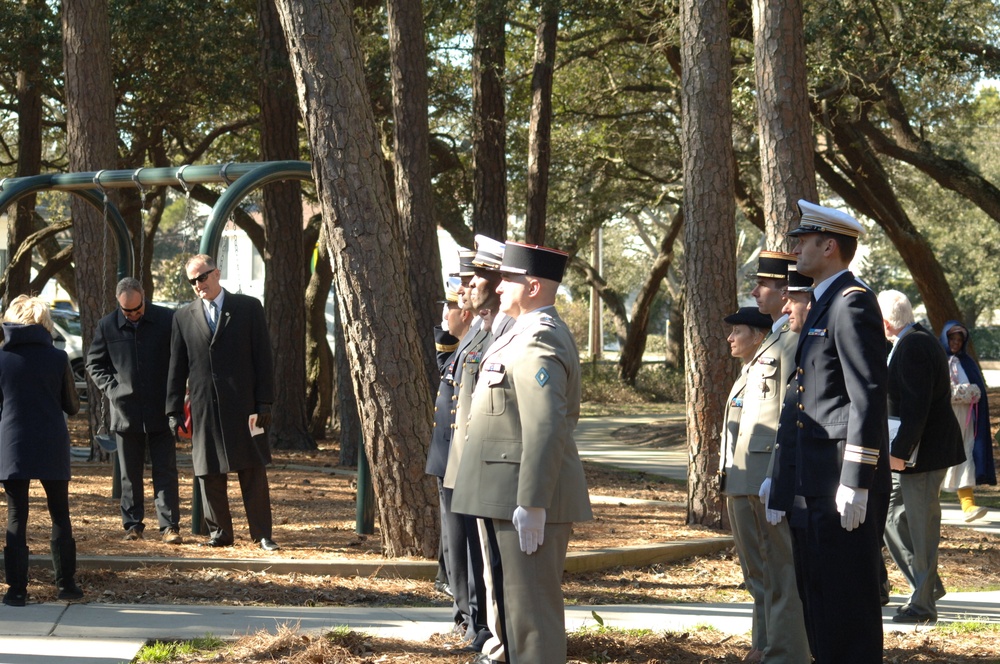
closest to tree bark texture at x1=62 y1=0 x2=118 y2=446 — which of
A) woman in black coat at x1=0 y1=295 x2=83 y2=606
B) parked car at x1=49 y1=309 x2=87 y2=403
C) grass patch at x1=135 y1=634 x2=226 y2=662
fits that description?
woman in black coat at x1=0 y1=295 x2=83 y2=606

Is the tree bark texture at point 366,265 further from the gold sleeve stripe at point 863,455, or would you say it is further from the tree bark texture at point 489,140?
the tree bark texture at point 489,140

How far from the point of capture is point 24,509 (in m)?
7.10

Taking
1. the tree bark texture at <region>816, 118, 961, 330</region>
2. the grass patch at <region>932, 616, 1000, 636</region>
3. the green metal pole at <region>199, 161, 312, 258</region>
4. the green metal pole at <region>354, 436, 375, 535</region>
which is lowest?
the grass patch at <region>932, 616, 1000, 636</region>

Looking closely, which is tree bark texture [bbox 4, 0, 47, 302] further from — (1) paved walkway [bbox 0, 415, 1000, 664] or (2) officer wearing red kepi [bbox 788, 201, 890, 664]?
(2) officer wearing red kepi [bbox 788, 201, 890, 664]

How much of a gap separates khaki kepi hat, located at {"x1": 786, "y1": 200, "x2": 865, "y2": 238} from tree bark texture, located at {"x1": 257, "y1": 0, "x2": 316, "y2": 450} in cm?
1326

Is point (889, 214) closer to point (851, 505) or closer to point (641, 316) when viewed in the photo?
point (641, 316)

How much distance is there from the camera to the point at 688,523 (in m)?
10.2

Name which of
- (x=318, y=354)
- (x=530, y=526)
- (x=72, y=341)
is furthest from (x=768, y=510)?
(x=72, y=341)

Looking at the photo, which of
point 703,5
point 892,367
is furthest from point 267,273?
point 892,367

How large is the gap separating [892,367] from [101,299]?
1029 cm

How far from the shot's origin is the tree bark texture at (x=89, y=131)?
14422 millimetres

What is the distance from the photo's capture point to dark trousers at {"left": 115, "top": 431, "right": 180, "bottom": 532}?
912 centimetres

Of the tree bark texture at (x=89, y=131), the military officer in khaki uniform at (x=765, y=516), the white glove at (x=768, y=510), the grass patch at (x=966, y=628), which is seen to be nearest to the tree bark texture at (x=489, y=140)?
the tree bark texture at (x=89, y=131)

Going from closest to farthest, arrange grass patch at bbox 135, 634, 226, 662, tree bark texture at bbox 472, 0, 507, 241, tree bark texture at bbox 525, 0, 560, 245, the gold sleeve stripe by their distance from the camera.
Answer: the gold sleeve stripe, grass patch at bbox 135, 634, 226, 662, tree bark texture at bbox 472, 0, 507, 241, tree bark texture at bbox 525, 0, 560, 245
